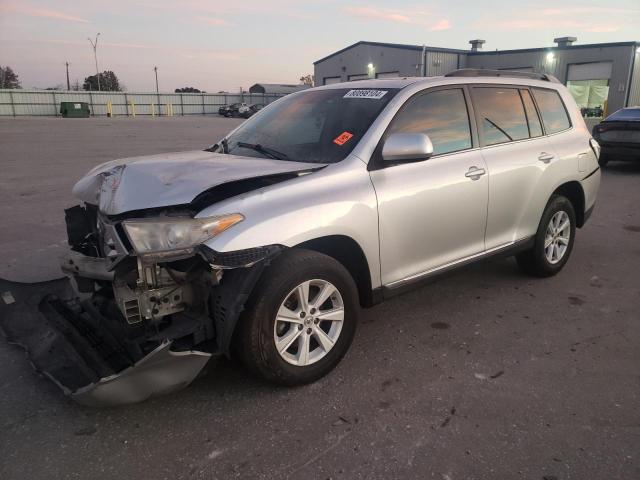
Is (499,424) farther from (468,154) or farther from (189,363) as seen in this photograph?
(468,154)

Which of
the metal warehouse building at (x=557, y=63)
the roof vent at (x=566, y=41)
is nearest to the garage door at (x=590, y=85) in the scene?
the metal warehouse building at (x=557, y=63)

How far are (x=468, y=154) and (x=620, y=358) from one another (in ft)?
5.87

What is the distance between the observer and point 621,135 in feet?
39.8

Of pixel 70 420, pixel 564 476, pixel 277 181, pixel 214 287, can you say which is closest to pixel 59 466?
pixel 70 420

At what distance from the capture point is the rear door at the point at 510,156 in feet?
13.7

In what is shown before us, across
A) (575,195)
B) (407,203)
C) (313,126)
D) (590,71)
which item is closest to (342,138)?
(313,126)

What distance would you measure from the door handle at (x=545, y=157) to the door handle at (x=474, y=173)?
931 mm

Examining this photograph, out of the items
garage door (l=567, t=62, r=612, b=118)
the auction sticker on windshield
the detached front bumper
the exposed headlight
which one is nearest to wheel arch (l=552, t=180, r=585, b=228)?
the auction sticker on windshield

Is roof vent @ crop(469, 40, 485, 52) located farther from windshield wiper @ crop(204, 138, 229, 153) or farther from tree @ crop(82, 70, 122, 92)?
tree @ crop(82, 70, 122, 92)

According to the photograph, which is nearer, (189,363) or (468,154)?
(189,363)

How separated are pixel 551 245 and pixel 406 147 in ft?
8.16

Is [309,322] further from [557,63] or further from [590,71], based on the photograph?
[557,63]

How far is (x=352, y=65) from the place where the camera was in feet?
152

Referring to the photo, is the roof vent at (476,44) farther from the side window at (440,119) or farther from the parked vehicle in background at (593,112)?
the side window at (440,119)
